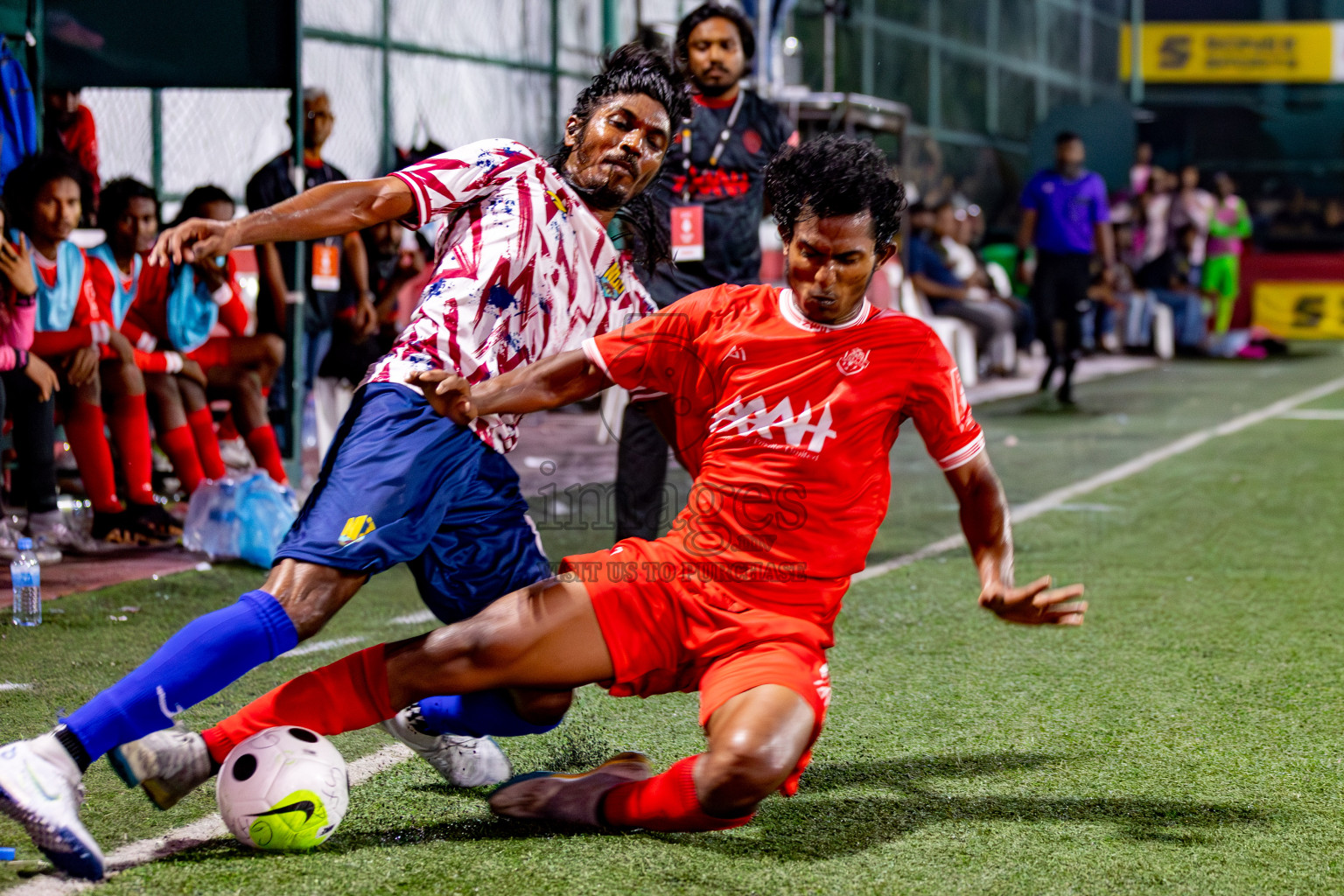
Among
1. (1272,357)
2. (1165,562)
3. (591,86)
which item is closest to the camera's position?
(591,86)

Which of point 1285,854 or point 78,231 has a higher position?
point 78,231

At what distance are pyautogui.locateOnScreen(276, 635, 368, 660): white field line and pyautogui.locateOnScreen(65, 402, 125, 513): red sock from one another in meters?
2.12

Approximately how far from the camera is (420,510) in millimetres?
3031

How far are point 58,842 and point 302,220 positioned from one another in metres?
1.26

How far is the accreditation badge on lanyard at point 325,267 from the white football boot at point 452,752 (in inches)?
199

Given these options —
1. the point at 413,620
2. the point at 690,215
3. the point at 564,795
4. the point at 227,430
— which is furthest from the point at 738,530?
the point at 227,430

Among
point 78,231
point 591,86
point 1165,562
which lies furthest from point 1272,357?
point 591,86

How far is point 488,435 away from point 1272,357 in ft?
59.7

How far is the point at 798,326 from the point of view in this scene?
316 cm

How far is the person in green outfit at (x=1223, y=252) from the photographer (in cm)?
2080

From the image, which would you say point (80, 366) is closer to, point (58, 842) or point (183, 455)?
point (183, 455)

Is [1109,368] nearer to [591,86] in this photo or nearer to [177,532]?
[177,532]

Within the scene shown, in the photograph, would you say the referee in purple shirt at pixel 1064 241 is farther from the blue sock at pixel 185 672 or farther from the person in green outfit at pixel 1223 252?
the blue sock at pixel 185 672

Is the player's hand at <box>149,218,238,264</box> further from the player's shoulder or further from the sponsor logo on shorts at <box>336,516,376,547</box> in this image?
the player's shoulder
